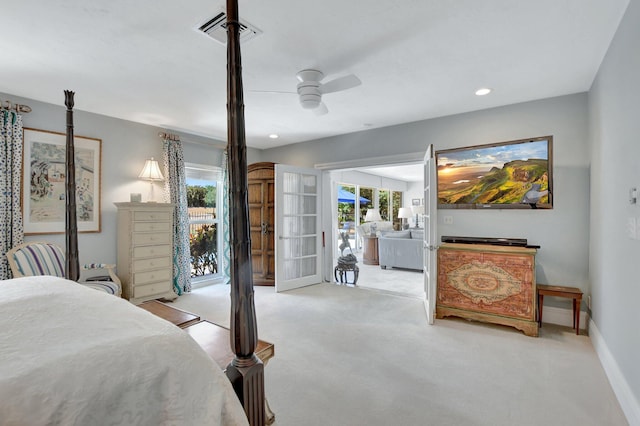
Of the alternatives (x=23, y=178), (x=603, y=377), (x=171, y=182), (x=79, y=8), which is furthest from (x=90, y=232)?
(x=603, y=377)

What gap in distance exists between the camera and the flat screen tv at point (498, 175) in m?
3.34

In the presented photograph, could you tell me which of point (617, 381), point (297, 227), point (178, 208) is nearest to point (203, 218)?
point (178, 208)

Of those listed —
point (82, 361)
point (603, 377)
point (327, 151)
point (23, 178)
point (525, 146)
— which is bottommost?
point (603, 377)

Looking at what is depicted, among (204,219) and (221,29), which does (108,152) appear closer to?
(204,219)

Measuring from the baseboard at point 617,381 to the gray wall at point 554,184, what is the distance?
75 cm

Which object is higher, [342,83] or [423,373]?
[342,83]

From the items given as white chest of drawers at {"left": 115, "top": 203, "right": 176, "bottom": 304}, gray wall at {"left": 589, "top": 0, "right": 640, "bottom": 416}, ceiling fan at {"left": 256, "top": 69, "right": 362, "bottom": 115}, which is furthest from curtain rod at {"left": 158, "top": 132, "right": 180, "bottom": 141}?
gray wall at {"left": 589, "top": 0, "right": 640, "bottom": 416}

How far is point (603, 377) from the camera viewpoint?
223cm

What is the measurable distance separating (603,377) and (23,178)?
567cm

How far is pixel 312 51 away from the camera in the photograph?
7.77 feet

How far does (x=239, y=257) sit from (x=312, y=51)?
6.25 ft

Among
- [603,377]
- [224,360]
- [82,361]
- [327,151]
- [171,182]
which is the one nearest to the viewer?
[82,361]

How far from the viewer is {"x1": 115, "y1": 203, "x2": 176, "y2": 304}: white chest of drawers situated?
3.78 meters

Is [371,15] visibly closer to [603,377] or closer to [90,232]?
[603,377]
